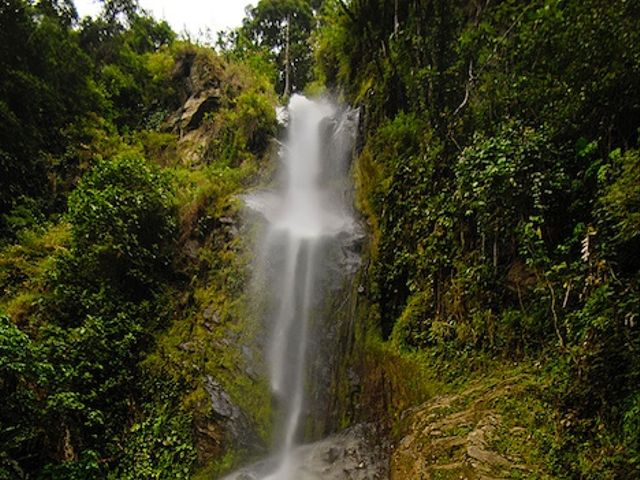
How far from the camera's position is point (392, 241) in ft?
23.3

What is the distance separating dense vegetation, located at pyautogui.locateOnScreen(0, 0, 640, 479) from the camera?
3920mm

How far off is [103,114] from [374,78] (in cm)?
943

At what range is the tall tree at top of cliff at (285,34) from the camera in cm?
2148

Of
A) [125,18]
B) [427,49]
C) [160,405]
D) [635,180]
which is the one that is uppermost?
[125,18]

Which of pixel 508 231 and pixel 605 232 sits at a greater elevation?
pixel 508 231

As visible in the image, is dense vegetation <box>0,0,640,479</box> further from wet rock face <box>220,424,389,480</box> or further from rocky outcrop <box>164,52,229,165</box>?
rocky outcrop <box>164,52,229,165</box>

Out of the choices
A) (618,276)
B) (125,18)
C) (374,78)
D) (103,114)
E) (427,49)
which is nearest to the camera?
(618,276)

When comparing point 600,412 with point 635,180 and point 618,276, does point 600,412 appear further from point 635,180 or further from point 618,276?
point 635,180

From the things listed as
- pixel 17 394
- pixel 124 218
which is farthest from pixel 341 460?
pixel 124 218

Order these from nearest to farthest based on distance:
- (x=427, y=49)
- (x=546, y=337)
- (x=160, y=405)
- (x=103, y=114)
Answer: (x=546, y=337) < (x=160, y=405) < (x=427, y=49) < (x=103, y=114)

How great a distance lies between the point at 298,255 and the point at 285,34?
725 inches

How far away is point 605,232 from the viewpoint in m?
3.88

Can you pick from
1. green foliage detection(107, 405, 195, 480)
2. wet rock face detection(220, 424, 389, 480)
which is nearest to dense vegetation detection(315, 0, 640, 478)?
wet rock face detection(220, 424, 389, 480)

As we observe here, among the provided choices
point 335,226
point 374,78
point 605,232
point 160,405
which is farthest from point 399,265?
point 374,78
